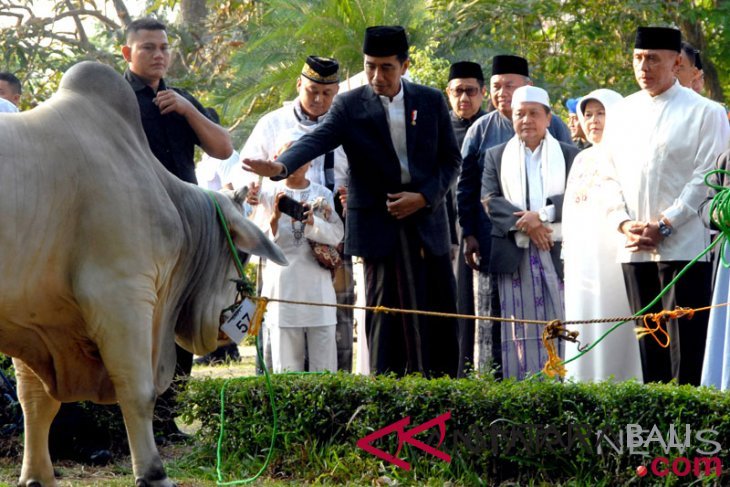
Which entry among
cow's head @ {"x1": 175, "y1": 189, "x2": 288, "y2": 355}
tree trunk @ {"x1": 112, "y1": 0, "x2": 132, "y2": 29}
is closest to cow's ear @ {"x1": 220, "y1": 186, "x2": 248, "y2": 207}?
cow's head @ {"x1": 175, "y1": 189, "x2": 288, "y2": 355}

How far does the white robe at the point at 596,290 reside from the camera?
26.0ft

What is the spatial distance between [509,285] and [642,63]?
171 centimetres

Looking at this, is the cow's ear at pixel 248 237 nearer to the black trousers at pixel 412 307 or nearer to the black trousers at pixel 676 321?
the black trousers at pixel 412 307

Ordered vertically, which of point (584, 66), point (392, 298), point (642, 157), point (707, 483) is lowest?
point (707, 483)

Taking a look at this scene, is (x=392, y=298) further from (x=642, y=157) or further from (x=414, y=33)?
(x=414, y=33)

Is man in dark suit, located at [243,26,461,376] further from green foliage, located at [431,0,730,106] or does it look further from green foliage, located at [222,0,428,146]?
green foliage, located at [222,0,428,146]

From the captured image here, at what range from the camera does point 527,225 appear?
819cm

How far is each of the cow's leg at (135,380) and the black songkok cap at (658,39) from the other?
392cm

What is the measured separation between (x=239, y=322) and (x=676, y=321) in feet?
9.00

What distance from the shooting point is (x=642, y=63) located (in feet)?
25.4

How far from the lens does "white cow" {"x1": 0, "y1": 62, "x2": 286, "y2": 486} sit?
5.14 metres

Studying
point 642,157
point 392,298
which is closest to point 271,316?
point 392,298

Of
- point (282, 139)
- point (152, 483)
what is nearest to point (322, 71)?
point (282, 139)

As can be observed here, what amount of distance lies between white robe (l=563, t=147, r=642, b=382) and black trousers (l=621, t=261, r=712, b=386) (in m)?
0.41
